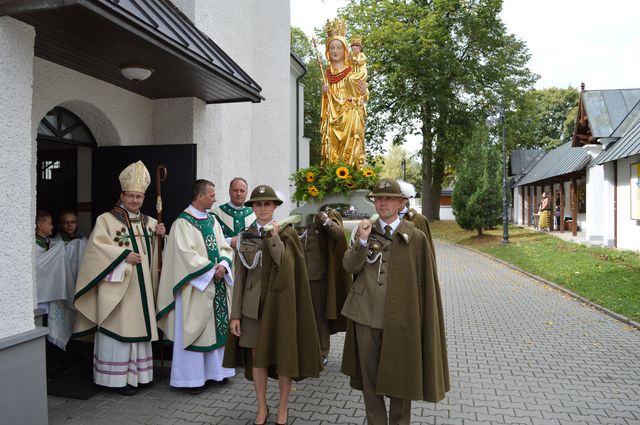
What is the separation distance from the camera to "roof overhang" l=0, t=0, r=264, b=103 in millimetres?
3854

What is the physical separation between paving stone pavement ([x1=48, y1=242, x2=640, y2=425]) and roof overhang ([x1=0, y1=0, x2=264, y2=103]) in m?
3.46

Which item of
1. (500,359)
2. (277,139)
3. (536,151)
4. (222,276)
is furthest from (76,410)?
(536,151)

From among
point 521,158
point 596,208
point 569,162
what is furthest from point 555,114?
point 596,208

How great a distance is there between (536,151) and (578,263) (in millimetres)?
30088

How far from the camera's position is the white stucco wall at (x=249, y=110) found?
732 cm

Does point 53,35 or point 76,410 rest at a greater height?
point 53,35

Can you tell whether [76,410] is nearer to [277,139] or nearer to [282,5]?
[277,139]

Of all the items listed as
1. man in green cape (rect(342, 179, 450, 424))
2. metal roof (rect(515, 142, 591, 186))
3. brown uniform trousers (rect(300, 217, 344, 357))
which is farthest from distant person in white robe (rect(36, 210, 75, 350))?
metal roof (rect(515, 142, 591, 186))

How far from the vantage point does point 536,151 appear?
42375 millimetres

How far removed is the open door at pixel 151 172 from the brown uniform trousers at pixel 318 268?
1.69 m

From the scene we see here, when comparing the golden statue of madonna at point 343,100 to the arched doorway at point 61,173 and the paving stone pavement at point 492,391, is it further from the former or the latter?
the arched doorway at point 61,173

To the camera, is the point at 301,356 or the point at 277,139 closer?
the point at 301,356

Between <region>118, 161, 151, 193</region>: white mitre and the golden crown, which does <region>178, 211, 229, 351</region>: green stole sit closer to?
<region>118, 161, 151, 193</region>: white mitre

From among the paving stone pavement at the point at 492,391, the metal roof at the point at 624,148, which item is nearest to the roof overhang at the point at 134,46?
the paving stone pavement at the point at 492,391
